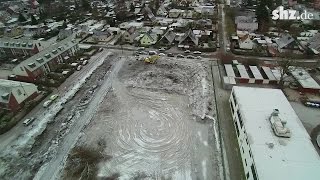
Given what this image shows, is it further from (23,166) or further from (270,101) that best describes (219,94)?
(23,166)

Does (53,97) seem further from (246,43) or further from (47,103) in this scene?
(246,43)

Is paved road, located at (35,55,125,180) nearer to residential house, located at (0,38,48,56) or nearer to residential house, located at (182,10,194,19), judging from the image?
residential house, located at (0,38,48,56)

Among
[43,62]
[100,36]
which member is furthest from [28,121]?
[100,36]

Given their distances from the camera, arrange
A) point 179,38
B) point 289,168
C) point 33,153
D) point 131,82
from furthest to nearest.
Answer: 1. point 179,38
2. point 131,82
3. point 33,153
4. point 289,168

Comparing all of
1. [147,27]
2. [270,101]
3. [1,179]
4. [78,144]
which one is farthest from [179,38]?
[1,179]

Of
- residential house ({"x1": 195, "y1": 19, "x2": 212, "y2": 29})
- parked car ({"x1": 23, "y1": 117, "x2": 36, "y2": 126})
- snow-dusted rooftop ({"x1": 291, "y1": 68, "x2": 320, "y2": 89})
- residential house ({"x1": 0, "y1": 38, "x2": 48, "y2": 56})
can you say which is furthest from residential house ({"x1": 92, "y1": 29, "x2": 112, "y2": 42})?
snow-dusted rooftop ({"x1": 291, "y1": 68, "x2": 320, "y2": 89})

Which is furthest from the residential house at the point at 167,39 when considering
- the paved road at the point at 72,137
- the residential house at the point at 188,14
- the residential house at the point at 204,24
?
the residential house at the point at 188,14

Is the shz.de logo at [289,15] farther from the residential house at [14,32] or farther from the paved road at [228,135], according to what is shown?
the residential house at [14,32]
